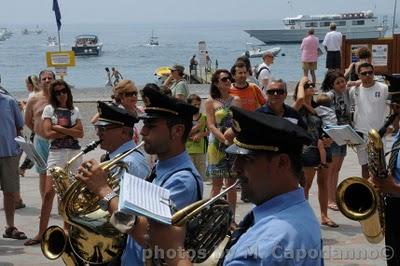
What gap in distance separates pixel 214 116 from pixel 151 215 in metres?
5.78

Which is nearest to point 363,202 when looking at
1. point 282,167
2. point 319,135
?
point 282,167

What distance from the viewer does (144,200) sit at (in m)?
3.07

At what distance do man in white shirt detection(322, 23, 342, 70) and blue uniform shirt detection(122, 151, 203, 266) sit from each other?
16.9 metres

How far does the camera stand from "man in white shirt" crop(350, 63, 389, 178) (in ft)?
30.6

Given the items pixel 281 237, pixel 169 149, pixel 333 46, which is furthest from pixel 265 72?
pixel 281 237

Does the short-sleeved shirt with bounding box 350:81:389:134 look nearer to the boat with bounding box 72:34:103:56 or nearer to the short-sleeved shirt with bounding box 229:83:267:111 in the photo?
the short-sleeved shirt with bounding box 229:83:267:111

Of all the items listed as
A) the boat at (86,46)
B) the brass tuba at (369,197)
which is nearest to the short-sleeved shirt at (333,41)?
the brass tuba at (369,197)

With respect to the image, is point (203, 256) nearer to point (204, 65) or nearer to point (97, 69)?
point (204, 65)

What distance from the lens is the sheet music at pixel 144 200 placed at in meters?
2.98

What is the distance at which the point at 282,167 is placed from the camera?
3045 mm

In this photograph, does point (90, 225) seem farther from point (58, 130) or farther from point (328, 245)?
point (328, 245)

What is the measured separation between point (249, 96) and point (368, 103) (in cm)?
146

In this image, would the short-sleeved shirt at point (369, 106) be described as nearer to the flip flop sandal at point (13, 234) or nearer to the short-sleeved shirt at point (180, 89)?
the short-sleeved shirt at point (180, 89)

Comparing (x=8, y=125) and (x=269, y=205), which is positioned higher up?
(x=269, y=205)
